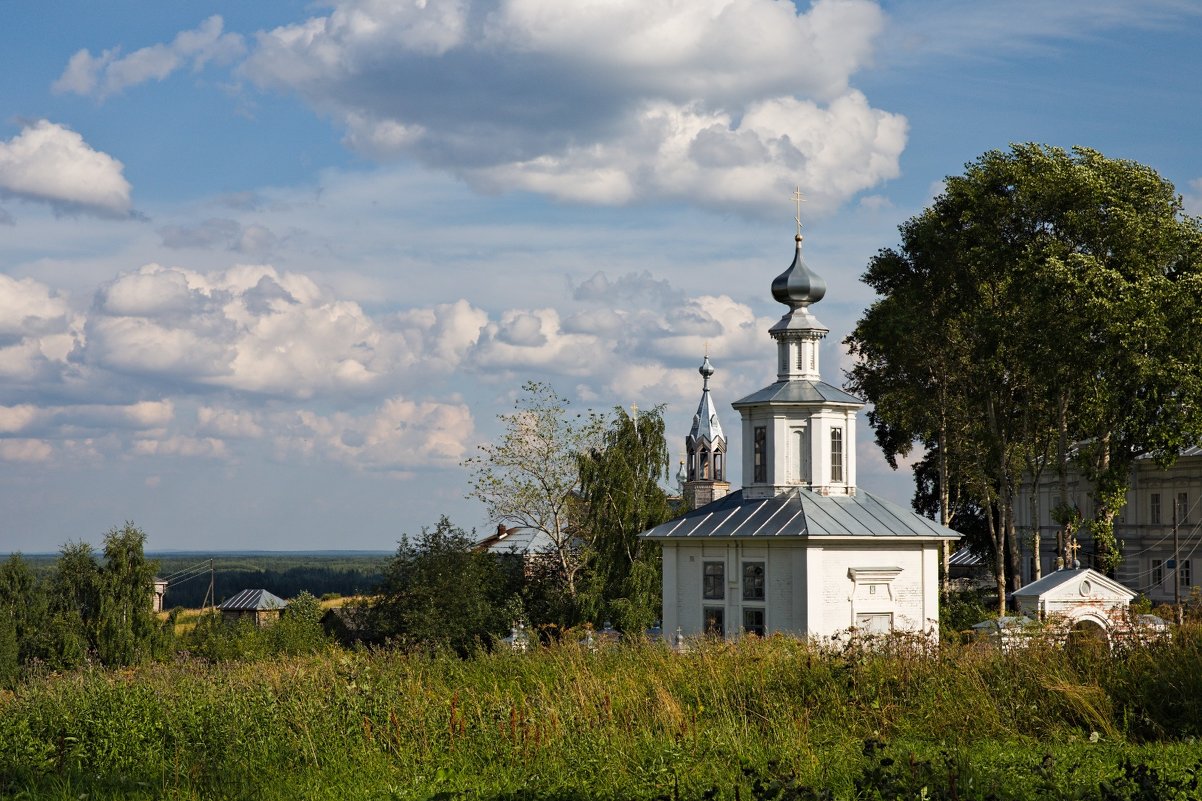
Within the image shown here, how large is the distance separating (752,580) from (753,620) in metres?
0.97

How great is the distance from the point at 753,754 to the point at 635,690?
6.10ft

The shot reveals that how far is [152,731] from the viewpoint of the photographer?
11.3 m

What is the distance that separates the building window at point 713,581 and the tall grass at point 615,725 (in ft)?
66.5

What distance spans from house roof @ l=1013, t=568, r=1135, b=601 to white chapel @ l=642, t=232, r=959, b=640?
4613mm

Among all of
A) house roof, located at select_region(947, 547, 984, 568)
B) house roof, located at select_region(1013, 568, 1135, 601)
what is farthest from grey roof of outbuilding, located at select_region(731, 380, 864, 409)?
house roof, located at select_region(947, 547, 984, 568)

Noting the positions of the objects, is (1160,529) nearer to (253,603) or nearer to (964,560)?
(964,560)

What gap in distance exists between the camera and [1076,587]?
2530 cm

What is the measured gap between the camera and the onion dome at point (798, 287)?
120 ft

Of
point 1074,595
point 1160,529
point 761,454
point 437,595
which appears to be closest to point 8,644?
point 437,595

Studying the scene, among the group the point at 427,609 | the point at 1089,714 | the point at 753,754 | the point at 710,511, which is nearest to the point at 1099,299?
the point at 710,511

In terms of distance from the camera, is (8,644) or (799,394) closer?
(799,394)

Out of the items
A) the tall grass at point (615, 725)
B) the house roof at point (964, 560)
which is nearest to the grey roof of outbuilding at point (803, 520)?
the tall grass at point (615, 725)

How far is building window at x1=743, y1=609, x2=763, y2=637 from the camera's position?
32406 millimetres

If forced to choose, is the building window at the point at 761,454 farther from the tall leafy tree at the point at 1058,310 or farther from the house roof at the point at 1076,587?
the house roof at the point at 1076,587
